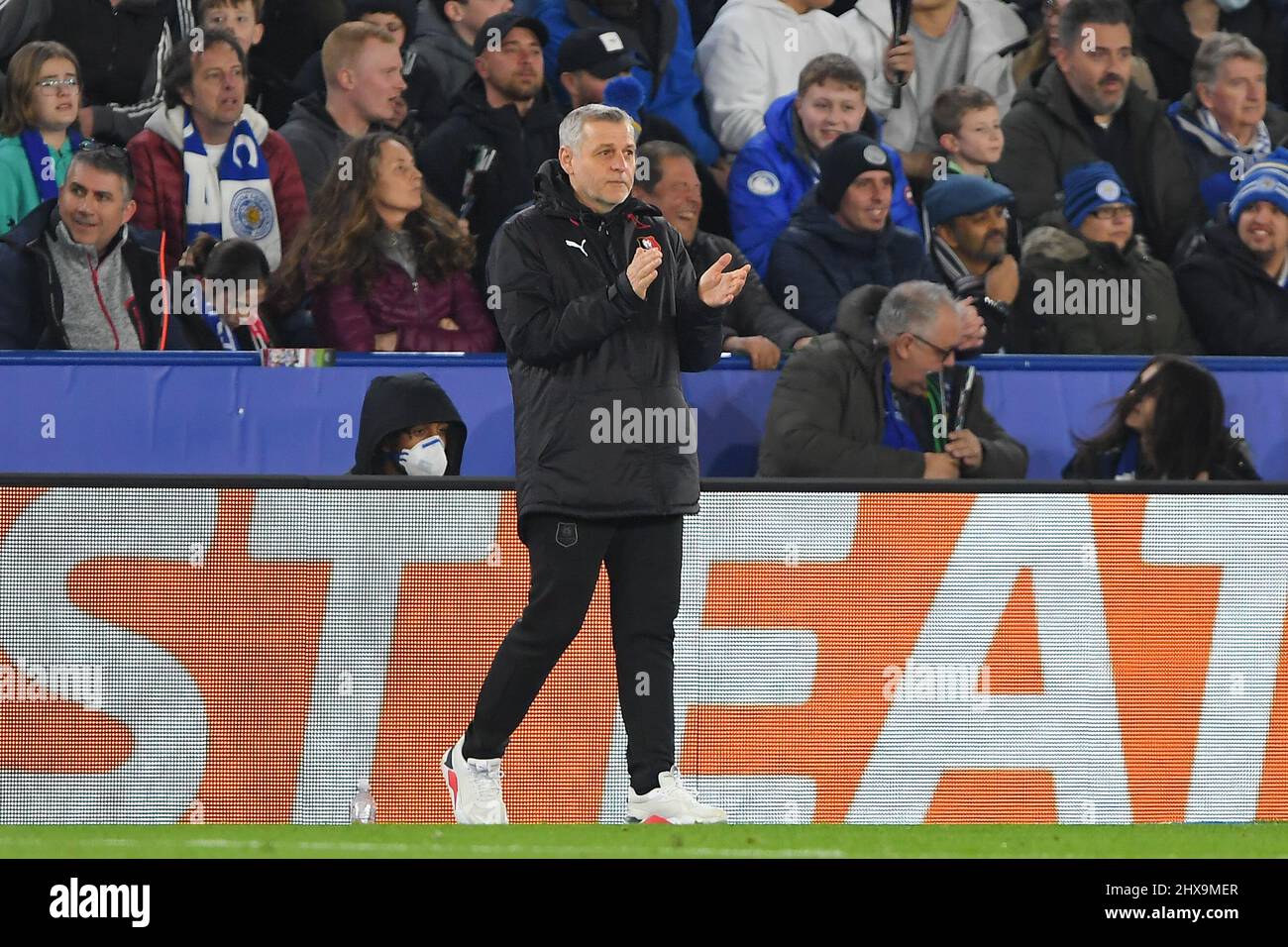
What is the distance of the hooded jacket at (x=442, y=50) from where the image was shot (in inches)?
312

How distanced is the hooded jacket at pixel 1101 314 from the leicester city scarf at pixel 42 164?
377 cm

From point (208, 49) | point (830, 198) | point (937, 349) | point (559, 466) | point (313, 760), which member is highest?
point (208, 49)

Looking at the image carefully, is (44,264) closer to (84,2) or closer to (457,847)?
(84,2)

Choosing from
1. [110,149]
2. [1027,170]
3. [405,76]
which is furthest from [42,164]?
[1027,170]

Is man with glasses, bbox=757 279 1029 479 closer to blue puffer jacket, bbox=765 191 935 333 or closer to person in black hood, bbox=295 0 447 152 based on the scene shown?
blue puffer jacket, bbox=765 191 935 333

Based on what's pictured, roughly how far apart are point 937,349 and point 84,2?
3658 mm

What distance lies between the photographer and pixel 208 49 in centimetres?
747

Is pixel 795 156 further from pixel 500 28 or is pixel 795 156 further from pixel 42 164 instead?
pixel 42 164

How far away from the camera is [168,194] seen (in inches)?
289

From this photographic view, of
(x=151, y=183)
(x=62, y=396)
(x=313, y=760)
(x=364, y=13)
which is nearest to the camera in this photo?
(x=313, y=760)

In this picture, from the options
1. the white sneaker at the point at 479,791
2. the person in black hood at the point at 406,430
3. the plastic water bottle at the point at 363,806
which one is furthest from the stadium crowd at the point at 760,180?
the white sneaker at the point at 479,791

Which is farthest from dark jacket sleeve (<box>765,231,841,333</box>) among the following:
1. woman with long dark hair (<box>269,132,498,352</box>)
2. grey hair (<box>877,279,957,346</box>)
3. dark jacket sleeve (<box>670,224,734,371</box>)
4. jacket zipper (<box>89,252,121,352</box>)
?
dark jacket sleeve (<box>670,224,734,371</box>)

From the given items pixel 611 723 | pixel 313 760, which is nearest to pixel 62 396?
pixel 313 760

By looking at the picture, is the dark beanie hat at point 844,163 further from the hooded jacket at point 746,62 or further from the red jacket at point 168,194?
the red jacket at point 168,194
